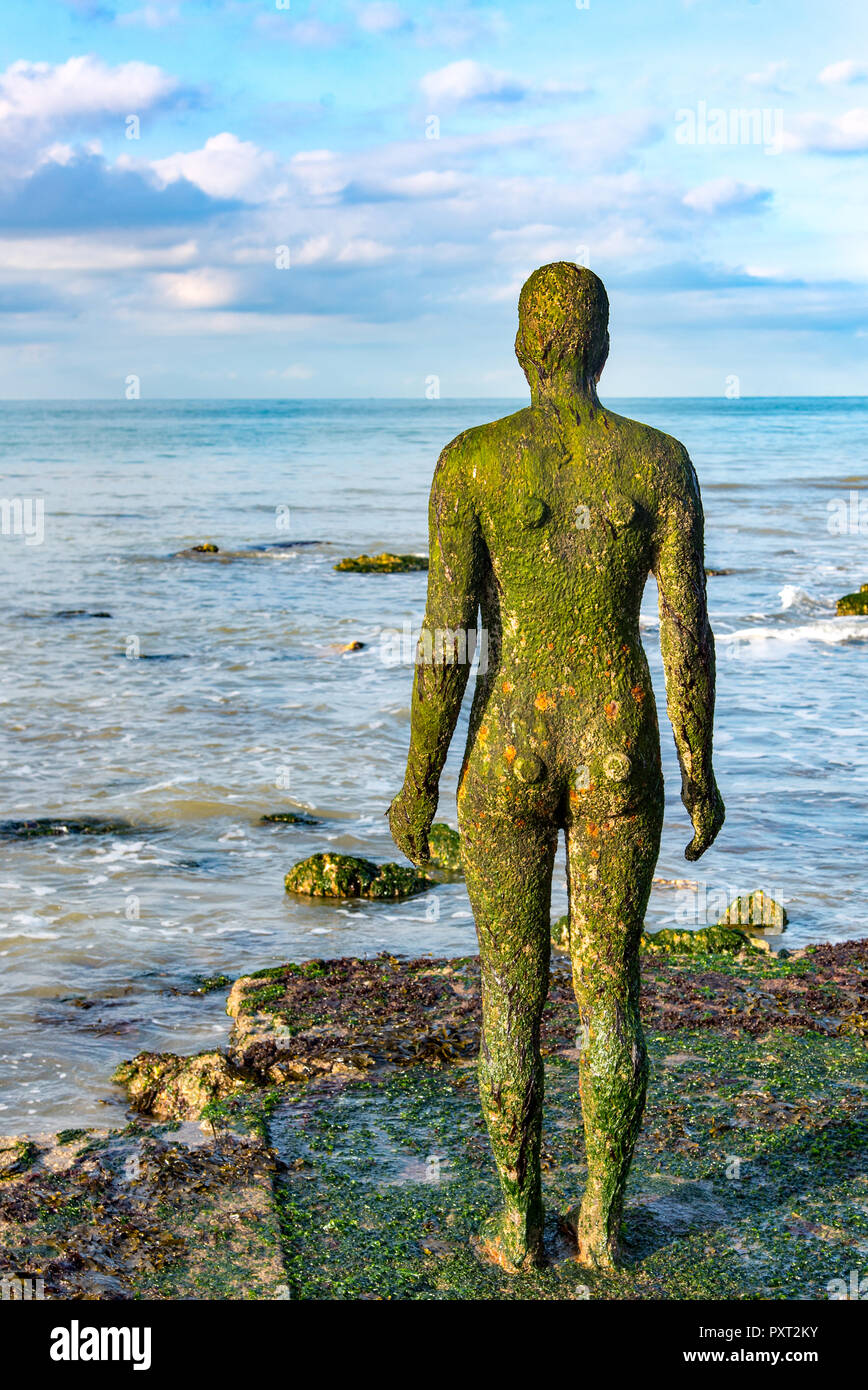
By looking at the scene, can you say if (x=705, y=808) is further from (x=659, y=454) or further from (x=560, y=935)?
(x=560, y=935)

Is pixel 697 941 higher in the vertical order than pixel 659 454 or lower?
lower

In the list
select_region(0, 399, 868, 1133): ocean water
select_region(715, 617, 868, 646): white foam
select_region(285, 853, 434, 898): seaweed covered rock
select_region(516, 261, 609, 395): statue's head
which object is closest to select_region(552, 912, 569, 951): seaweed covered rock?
select_region(0, 399, 868, 1133): ocean water

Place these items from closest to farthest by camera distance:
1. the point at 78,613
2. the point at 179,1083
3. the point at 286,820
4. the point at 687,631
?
the point at 687,631, the point at 179,1083, the point at 286,820, the point at 78,613

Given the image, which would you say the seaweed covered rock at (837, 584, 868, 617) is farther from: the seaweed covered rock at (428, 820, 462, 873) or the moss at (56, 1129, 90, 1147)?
the moss at (56, 1129, 90, 1147)

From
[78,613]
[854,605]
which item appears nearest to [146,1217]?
[78,613]

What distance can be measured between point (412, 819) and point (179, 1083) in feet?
8.20

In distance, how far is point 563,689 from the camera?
12.9 ft

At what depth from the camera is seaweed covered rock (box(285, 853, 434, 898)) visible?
909 cm

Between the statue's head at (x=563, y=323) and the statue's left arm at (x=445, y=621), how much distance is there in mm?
428

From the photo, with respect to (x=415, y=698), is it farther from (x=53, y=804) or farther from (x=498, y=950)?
(x=53, y=804)

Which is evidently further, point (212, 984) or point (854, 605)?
point (854, 605)

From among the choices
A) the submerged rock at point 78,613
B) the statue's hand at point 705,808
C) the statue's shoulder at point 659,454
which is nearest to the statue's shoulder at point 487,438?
the statue's shoulder at point 659,454

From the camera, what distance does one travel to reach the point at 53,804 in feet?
36.6
